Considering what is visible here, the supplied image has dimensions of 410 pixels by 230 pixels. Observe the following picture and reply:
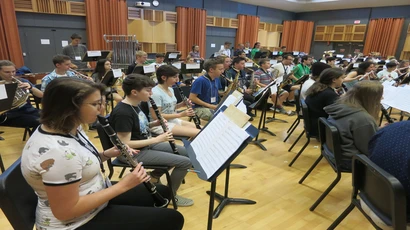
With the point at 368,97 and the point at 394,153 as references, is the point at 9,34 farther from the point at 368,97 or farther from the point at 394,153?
the point at 394,153

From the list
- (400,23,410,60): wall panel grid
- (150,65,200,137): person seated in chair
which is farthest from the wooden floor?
(400,23,410,60): wall panel grid

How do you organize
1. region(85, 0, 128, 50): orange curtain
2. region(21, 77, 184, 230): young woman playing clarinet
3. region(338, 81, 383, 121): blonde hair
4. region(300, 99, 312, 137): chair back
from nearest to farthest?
region(21, 77, 184, 230): young woman playing clarinet → region(338, 81, 383, 121): blonde hair → region(300, 99, 312, 137): chair back → region(85, 0, 128, 50): orange curtain

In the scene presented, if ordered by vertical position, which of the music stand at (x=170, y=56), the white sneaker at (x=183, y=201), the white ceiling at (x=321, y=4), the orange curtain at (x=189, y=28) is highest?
the white ceiling at (x=321, y=4)

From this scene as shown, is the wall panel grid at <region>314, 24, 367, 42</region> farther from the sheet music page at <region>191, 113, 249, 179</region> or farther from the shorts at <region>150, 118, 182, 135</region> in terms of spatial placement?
the sheet music page at <region>191, 113, 249, 179</region>

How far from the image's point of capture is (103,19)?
28.1 ft

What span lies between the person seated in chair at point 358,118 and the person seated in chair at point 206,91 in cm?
169

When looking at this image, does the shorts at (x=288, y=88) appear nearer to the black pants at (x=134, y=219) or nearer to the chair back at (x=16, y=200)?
the black pants at (x=134, y=219)

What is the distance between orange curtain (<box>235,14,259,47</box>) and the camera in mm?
12484

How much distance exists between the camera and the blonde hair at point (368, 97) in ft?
7.18

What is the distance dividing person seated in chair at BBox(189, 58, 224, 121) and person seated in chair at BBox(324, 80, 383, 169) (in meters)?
1.69

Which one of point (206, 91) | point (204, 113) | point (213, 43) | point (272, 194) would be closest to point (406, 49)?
point (213, 43)

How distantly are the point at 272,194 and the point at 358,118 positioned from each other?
1146 millimetres

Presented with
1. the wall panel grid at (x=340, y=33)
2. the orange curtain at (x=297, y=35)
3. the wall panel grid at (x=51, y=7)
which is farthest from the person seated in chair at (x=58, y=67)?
the wall panel grid at (x=340, y=33)

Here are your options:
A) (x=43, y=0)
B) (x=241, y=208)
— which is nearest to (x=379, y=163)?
(x=241, y=208)
